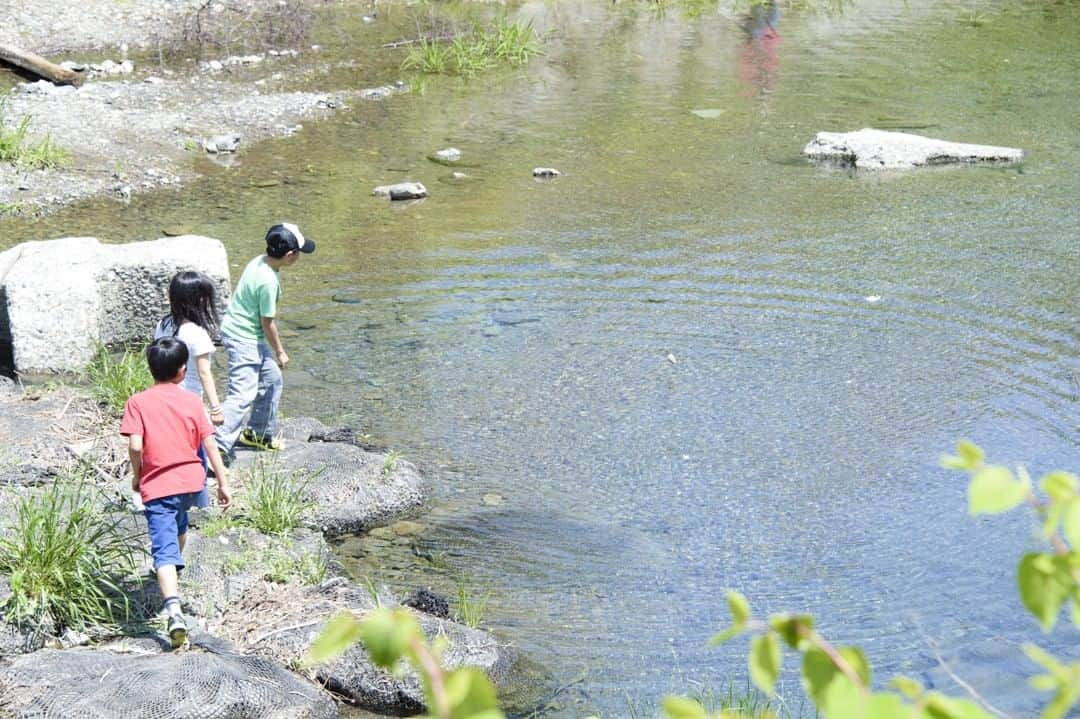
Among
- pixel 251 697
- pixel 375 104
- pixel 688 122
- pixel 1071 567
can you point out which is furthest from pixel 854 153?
pixel 1071 567

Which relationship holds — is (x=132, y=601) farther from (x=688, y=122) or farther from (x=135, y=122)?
(x=688, y=122)

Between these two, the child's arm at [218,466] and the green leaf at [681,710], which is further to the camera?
the child's arm at [218,466]

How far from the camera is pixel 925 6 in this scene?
943 inches

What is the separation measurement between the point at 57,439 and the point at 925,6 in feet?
67.5

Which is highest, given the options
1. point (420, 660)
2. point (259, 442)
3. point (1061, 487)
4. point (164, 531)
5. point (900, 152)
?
point (1061, 487)

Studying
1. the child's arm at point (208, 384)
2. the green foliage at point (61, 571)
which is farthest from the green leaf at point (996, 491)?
the child's arm at point (208, 384)

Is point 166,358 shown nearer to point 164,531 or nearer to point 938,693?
point 164,531

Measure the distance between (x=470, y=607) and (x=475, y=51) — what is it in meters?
14.5

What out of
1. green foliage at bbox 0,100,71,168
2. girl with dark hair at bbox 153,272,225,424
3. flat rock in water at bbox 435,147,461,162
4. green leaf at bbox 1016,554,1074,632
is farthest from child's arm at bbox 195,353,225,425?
flat rock in water at bbox 435,147,461,162

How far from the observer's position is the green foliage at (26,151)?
43.5 feet

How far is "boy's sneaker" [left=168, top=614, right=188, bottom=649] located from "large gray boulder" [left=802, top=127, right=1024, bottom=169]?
10716 millimetres

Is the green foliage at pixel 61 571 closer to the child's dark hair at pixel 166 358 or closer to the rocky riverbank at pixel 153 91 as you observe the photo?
the child's dark hair at pixel 166 358

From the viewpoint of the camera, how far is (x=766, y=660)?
5.70 feet

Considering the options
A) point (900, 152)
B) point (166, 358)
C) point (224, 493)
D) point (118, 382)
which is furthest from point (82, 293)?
point (900, 152)
